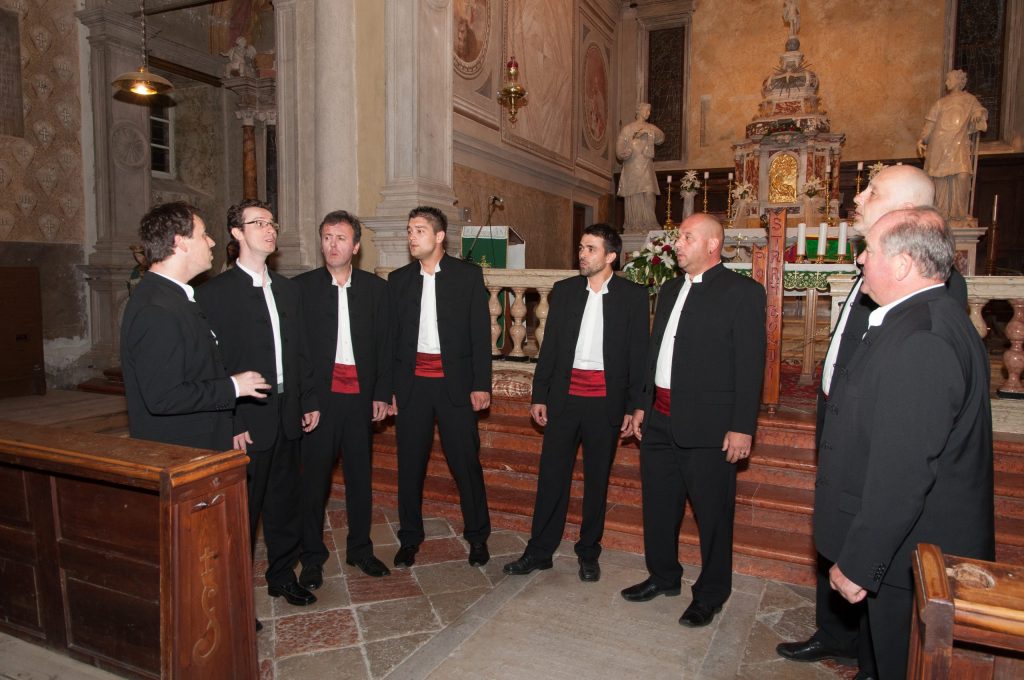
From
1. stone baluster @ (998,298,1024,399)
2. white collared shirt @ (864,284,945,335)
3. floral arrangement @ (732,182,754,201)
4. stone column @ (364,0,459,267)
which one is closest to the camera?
white collared shirt @ (864,284,945,335)

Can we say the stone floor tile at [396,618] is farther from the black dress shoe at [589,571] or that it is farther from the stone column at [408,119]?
the stone column at [408,119]

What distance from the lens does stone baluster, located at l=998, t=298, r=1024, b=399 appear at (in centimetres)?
441

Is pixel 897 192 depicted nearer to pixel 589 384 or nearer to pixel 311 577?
pixel 589 384

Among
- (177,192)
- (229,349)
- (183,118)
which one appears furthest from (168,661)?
(183,118)

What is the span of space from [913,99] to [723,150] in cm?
327

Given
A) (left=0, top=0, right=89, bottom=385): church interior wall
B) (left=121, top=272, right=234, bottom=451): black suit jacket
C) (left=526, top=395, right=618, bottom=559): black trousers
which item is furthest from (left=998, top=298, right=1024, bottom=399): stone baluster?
(left=0, top=0, right=89, bottom=385): church interior wall

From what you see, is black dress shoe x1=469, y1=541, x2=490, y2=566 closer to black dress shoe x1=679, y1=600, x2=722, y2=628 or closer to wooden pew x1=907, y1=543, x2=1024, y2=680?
black dress shoe x1=679, y1=600, x2=722, y2=628

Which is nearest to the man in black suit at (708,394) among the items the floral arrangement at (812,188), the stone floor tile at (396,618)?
the stone floor tile at (396,618)

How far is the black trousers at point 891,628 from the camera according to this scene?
1941mm

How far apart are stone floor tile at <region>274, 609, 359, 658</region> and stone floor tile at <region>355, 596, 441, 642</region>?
60mm

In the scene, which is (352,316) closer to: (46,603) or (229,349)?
(229,349)

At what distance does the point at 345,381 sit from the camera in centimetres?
354

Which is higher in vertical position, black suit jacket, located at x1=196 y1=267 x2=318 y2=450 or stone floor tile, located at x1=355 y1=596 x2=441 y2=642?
black suit jacket, located at x1=196 y1=267 x2=318 y2=450

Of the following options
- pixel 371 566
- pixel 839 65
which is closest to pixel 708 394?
pixel 371 566
